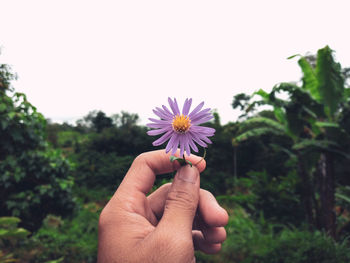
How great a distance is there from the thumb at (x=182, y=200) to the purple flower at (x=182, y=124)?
0.53 feet

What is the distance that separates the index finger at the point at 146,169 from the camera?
92cm

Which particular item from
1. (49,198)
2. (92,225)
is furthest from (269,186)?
(49,198)

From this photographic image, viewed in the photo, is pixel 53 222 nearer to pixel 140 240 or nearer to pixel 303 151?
pixel 140 240

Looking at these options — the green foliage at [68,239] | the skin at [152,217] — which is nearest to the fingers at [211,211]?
the skin at [152,217]

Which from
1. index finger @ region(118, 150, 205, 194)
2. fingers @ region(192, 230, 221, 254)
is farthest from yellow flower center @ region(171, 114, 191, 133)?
fingers @ region(192, 230, 221, 254)

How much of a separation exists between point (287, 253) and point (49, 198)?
355 centimetres

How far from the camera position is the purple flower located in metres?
0.67

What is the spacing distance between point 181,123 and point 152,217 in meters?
0.60

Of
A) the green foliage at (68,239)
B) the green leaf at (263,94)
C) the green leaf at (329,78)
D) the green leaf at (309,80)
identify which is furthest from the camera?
the green leaf at (263,94)

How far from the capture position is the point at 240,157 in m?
7.45

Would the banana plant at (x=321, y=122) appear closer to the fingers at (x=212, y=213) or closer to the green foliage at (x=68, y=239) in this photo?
the fingers at (x=212, y=213)

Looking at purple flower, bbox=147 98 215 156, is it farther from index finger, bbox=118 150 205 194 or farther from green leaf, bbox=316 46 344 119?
green leaf, bbox=316 46 344 119

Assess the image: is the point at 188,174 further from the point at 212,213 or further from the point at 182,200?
the point at 212,213

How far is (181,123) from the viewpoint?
0.67 meters
